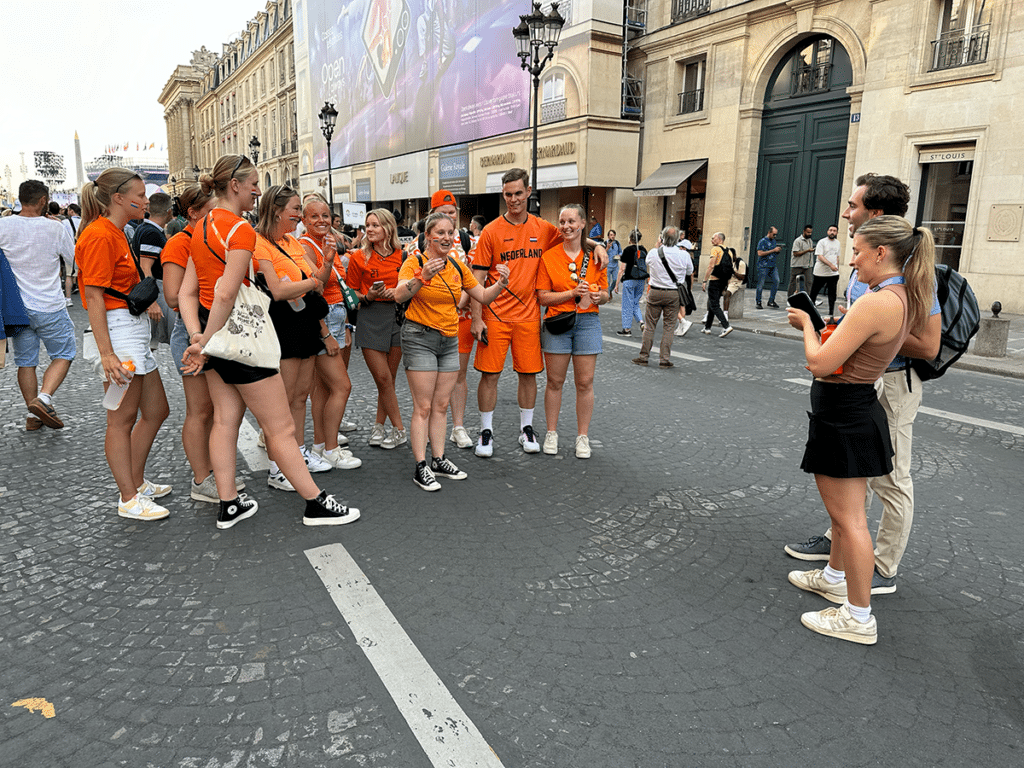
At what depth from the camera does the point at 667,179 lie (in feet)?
70.6

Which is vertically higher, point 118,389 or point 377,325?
point 377,325

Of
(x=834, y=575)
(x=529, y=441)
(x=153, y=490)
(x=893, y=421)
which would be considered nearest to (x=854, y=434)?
(x=893, y=421)

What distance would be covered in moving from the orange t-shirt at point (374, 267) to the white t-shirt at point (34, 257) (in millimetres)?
2865

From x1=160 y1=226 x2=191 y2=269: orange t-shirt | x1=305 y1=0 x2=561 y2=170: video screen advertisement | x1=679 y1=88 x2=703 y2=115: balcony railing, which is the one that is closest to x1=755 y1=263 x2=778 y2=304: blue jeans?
x1=679 y1=88 x2=703 y2=115: balcony railing

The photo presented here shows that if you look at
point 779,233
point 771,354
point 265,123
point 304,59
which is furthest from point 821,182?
point 265,123

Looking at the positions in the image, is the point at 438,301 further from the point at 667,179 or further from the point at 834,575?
the point at 667,179

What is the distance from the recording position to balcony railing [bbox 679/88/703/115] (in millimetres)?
21438

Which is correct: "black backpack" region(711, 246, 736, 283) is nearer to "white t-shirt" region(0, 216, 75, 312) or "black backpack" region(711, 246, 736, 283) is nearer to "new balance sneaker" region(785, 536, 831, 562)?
"new balance sneaker" region(785, 536, 831, 562)

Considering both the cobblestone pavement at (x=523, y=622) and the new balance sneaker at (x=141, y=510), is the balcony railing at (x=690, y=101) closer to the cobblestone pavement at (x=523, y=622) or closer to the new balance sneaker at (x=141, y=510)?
the cobblestone pavement at (x=523, y=622)

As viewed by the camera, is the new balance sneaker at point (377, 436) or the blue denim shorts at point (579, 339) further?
the new balance sneaker at point (377, 436)

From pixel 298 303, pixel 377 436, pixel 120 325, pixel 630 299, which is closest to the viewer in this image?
pixel 120 325

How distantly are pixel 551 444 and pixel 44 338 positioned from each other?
14.5 ft

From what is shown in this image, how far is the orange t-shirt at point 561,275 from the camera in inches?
201

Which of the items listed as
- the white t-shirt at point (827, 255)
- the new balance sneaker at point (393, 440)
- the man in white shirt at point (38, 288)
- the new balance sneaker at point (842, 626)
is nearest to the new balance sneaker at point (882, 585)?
the new balance sneaker at point (842, 626)
